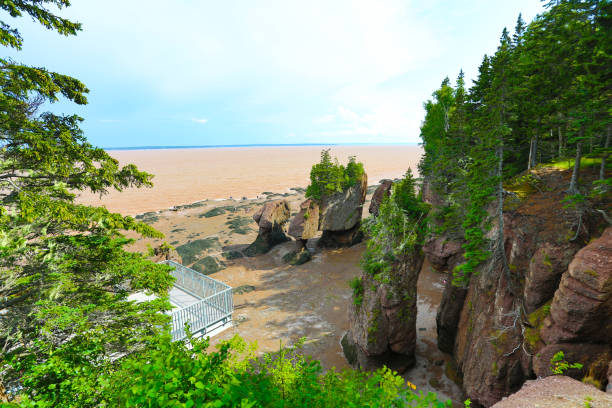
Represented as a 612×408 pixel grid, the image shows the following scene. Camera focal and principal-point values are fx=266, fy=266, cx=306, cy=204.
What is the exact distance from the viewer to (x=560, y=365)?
777 cm

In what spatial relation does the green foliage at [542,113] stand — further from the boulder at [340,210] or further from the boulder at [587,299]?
the boulder at [340,210]

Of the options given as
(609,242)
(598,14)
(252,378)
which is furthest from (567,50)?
(252,378)

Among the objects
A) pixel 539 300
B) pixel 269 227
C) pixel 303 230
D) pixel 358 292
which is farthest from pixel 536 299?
pixel 269 227

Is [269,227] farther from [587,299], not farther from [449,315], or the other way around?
[587,299]

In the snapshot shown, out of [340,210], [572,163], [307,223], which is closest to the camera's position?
[572,163]

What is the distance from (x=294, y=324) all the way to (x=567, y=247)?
51.4 feet

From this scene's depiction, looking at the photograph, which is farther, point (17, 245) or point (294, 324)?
point (294, 324)

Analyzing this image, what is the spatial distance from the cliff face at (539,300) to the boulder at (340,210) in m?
18.4

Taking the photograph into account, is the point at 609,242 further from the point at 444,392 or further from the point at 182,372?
the point at 182,372

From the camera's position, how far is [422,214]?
1483 cm

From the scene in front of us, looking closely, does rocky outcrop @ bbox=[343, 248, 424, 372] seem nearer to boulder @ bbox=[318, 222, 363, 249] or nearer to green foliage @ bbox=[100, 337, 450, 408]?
green foliage @ bbox=[100, 337, 450, 408]

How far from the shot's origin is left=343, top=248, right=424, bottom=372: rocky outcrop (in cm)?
1306

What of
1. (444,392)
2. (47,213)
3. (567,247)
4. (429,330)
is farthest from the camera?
(429,330)

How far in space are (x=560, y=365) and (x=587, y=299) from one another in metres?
2.14
